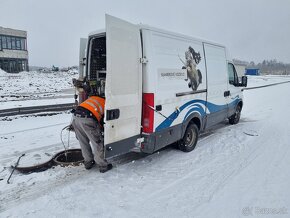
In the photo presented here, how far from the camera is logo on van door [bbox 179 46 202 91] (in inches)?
226

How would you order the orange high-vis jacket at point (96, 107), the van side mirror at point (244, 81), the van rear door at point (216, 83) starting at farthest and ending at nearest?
1. the van side mirror at point (244, 81)
2. the van rear door at point (216, 83)
3. the orange high-vis jacket at point (96, 107)

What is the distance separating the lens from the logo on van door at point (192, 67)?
5.75 m

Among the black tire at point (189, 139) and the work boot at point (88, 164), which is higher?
the black tire at point (189, 139)

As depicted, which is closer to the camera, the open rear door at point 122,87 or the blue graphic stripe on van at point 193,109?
the open rear door at point 122,87

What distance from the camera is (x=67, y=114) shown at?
10.9m

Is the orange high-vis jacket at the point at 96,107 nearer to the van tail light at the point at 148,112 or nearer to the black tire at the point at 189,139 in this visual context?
the van tail light at the point at 148,112

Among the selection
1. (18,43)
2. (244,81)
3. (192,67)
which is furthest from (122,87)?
(18,43)

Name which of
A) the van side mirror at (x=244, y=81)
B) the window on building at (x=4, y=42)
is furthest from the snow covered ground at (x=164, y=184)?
the window on building at (x=4, y=42)

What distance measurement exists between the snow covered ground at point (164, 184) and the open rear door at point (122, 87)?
2.43 ft

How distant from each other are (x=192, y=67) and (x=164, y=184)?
2837 millimetres

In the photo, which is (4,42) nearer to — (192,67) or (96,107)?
(192,67)

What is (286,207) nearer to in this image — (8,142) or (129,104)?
(129,104)

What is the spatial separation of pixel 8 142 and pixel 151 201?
474 centimetres

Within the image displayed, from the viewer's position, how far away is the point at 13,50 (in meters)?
41.4
